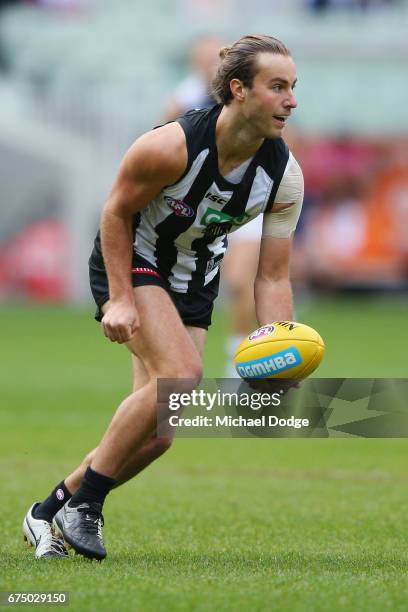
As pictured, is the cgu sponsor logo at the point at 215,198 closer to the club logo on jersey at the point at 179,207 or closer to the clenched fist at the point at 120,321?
the club logo on jersey at the point at 179,207

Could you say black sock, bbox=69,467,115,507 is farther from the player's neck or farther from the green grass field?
the player's neck

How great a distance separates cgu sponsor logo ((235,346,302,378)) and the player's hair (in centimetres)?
100

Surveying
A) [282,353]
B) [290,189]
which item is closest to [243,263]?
[290,189]

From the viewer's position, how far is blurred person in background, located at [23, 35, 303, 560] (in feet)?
16.3

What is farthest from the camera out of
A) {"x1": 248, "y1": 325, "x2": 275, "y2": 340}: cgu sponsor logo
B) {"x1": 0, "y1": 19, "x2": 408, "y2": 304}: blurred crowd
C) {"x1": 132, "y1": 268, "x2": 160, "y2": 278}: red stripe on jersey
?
{"x1": 0, "y1": 19, "x2": 408, "y2": 304}: blurred crowd

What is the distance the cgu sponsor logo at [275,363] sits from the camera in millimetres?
4949

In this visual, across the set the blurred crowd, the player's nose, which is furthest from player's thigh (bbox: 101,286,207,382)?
the blurred crowd

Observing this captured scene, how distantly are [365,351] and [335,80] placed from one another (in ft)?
56.7

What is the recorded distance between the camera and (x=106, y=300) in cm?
526

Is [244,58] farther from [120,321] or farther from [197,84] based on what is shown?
[197,84]

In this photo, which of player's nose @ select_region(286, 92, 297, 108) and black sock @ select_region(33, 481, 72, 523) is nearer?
player's nose @ select_region(286, 92, 297, 108)

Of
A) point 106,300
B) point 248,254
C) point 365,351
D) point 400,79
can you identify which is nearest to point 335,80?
point 400,79

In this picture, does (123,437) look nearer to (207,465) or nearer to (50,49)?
(207,465)

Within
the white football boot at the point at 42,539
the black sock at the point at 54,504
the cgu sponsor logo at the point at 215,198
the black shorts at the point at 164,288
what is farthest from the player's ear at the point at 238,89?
the white football boot at the point at 42,539
